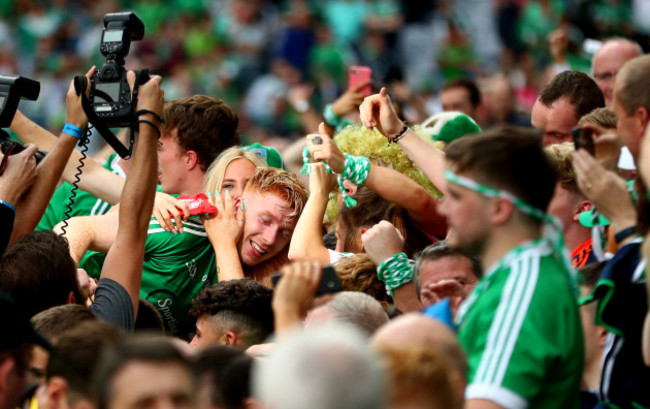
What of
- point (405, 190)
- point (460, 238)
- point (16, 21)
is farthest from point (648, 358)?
point (16, 21)

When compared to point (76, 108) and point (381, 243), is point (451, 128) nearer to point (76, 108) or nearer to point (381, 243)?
point (381, 243)

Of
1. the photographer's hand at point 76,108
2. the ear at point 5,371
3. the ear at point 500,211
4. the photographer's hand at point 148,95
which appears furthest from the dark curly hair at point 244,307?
the ear at point 500,211

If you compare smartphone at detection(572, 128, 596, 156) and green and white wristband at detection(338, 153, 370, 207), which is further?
green and white wristband at detection(338, 153, 370, 207)

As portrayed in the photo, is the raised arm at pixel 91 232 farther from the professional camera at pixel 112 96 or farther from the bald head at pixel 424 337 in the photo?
the bald head at pixel 424 337

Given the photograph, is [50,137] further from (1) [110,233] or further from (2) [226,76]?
(2) [226,76]

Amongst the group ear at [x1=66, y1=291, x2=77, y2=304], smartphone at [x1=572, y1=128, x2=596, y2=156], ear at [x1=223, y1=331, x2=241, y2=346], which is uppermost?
smartphone at [x1=572, y1=128, x2=596, y2=156]

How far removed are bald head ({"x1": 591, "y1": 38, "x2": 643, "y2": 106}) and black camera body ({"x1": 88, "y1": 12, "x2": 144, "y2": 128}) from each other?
3.26 meters

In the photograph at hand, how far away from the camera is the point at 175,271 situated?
17.2 feet

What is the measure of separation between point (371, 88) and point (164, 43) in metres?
8.32

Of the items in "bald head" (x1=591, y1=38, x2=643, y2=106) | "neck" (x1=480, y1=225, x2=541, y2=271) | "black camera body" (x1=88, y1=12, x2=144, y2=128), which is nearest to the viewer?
"neck" (x1=480, y1=225, x2=541, y2=271)

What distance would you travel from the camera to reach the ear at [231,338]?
432 centimetres

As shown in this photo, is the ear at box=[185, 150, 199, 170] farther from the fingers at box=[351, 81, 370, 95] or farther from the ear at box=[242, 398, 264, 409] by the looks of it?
the ear at box=[242, 398, 264, 409]

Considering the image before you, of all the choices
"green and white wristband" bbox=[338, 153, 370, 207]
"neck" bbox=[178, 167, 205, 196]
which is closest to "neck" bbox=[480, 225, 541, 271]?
"green and white wristband" bbox=[338, 153, 370, 207]

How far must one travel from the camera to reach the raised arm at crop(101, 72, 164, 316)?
4.20 meters
